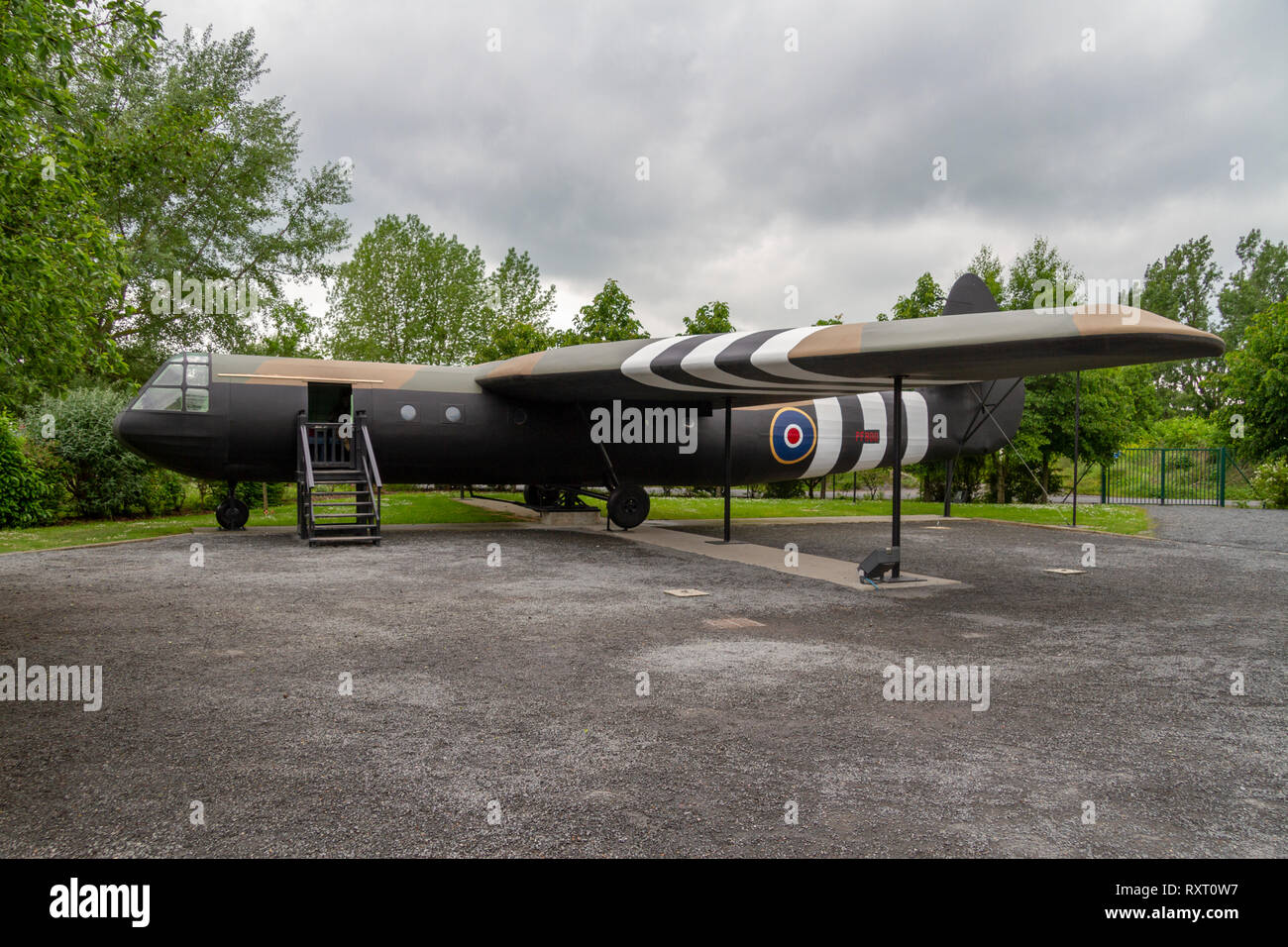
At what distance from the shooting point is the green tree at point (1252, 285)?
5931cm

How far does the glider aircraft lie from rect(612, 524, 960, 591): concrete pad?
36 cm

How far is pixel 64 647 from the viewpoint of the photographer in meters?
5.97

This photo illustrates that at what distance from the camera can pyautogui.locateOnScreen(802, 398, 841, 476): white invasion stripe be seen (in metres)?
18.0

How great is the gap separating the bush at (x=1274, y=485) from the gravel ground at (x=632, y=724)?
64.8 ft

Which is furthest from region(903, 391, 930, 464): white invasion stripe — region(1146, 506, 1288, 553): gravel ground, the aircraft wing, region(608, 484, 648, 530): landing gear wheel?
region(608, 484, 648, 530): landing gear wheel

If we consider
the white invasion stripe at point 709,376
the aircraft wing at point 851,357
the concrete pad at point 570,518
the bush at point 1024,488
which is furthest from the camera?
the bush at point 1024,488

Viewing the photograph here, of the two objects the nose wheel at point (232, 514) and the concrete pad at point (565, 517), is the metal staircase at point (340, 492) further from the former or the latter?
the concrete pad at point (565, 517)

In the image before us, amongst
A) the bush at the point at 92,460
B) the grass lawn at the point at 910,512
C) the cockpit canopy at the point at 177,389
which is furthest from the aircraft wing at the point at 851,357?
the bush at the point at 92,460

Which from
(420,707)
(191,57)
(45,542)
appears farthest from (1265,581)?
(191,57)

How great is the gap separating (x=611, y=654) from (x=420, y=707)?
1.75m

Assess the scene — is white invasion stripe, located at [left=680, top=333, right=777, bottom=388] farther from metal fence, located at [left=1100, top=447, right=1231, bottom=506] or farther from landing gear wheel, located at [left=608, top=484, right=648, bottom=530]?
metal fence, located at [left=1100, top=447, right=1231, bottom=506]

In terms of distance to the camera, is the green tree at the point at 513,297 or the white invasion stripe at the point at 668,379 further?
the green tree at the point at 513,297

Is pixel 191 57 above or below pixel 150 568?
→ above
